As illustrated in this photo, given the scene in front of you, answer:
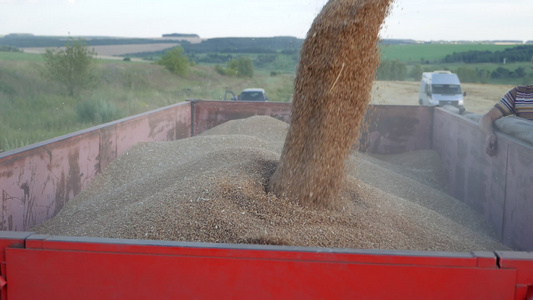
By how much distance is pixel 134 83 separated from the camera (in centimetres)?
3334

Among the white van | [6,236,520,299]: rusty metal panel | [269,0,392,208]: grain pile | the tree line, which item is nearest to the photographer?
[6,236,520,299]: rusty metal panel

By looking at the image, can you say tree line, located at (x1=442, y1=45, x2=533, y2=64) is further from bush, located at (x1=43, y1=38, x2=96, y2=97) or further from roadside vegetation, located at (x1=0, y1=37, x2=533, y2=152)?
bush, located at (x1=43, y1=38, x2=96, y2=97)

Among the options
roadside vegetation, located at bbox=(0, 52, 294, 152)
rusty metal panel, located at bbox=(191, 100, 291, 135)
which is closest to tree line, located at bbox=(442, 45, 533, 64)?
roadside vegetation, located at bbox=(0, 52, 294, 152)

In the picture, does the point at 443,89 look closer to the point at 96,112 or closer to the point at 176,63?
the point at 96,112

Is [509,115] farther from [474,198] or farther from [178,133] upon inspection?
[178,133]

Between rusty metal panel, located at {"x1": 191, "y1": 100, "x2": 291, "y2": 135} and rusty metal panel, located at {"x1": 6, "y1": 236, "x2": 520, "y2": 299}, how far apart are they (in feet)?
21.7

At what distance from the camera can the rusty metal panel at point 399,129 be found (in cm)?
780

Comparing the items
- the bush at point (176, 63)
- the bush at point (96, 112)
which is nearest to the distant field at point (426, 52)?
the bush at point (176, 63)

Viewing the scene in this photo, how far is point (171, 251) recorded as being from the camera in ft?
5.56

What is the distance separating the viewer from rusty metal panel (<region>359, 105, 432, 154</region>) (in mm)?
7799

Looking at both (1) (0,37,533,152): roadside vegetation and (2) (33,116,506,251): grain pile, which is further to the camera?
(1) (0,37,533,152): roadside vegetation

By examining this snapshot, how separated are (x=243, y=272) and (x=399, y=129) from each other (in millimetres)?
6561

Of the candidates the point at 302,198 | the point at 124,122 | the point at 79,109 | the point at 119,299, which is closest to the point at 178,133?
the point at 124,122

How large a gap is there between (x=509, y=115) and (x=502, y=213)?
1.10m
